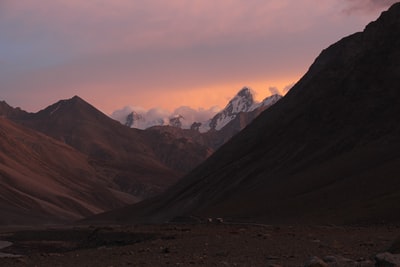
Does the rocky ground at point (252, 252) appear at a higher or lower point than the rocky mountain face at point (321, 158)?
lower

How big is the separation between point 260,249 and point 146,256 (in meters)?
5.20

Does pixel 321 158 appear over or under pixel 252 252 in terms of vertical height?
over

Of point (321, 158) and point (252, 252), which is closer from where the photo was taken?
point (252, 252)

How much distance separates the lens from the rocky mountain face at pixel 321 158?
255 feet

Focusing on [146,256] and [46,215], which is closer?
[146,256]

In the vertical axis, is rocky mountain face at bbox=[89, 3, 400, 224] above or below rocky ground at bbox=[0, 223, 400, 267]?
above

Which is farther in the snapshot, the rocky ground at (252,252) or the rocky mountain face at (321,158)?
the rocky mountain face at (321,158)

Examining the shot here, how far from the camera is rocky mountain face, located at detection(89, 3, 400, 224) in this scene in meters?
77.6

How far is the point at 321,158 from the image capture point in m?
114

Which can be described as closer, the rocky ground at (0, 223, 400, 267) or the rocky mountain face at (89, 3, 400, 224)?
the rocky ground at (0, 223, 400, 267)

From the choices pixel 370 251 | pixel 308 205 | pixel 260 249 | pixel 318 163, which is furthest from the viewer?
pixel 318 163

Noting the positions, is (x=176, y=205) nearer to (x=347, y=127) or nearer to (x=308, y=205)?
(x=347, y=127)

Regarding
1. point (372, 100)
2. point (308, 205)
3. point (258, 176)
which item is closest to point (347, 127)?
point (372, 100)

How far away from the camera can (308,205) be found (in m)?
79.0
